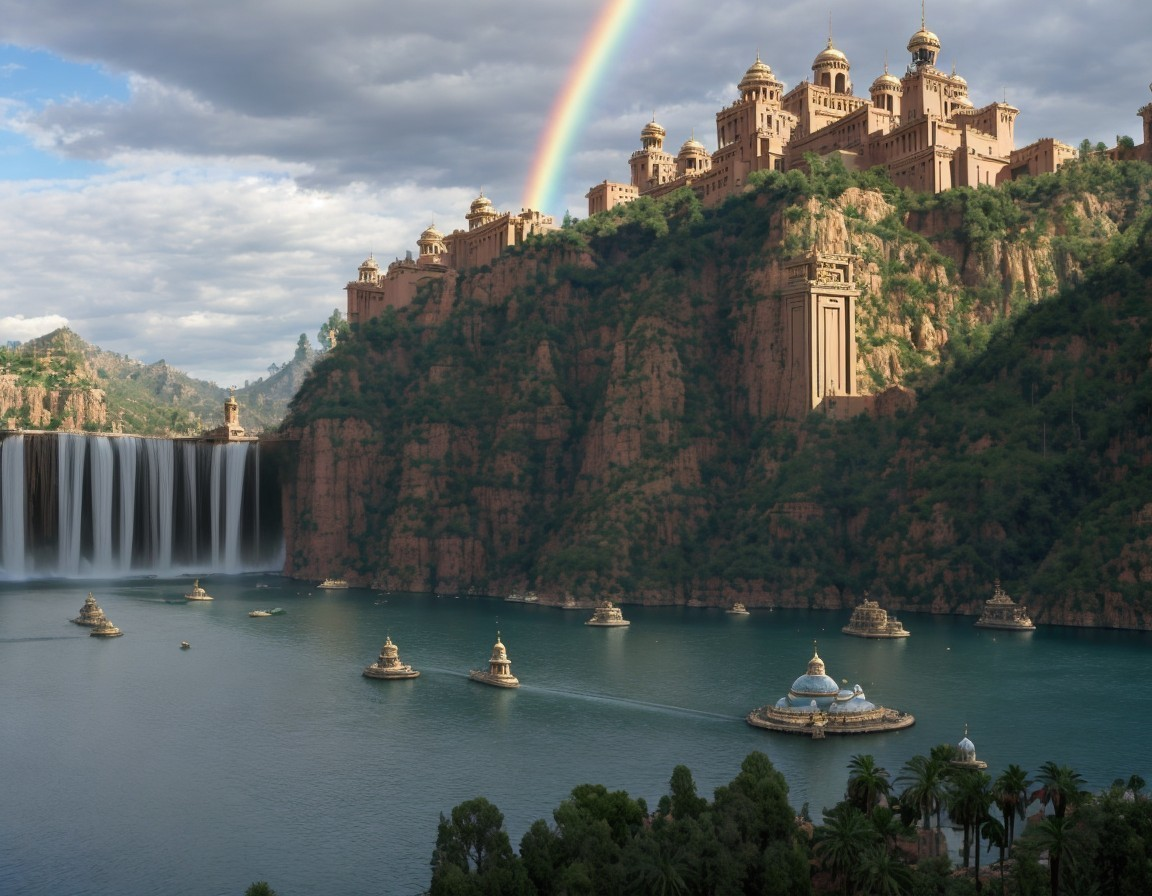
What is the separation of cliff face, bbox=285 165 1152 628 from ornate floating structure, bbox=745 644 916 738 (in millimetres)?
36163

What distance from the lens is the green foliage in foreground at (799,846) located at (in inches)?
1725

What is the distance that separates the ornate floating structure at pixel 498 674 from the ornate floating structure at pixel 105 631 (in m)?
31.9

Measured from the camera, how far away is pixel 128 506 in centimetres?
15212

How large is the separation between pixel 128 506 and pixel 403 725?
278 feet

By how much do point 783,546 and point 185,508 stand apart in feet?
218

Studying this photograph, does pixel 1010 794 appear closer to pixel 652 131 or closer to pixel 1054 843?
pixel 1054 843

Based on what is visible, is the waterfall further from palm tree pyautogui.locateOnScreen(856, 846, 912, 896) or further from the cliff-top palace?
palm tree pyautogui.locateOnScreen(856, 846, 912, 896)

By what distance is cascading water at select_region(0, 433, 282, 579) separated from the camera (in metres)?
147

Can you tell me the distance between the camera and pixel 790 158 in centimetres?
14575

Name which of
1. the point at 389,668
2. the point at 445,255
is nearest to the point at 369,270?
the point at 445,255

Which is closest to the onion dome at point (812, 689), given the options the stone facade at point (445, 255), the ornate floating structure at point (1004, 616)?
the ornate floating structure at point (1004, 616)

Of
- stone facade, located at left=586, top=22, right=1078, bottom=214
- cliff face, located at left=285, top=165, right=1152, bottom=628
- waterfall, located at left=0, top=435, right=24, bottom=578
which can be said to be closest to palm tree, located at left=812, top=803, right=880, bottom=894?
cliff face, located at left=285, top=165, right=1152, bottom=628

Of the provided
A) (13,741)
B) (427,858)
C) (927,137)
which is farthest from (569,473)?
(427,858)

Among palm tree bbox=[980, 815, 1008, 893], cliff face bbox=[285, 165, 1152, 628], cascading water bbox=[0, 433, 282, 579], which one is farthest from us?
cascading water bbox=[0, 433, 282, 579]
